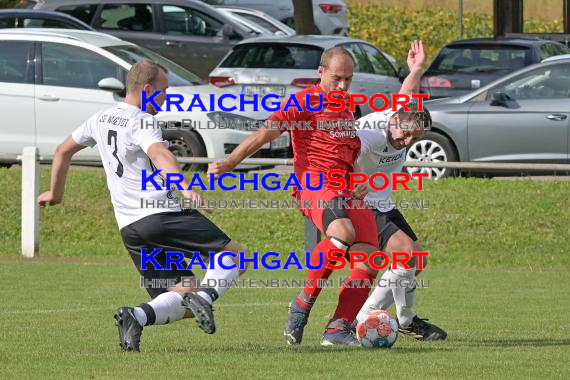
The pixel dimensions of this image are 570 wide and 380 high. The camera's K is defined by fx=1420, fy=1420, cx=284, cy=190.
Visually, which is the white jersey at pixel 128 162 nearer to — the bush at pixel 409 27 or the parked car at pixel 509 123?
the parked car at pixel 509 123

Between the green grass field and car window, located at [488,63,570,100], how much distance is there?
4.90ft

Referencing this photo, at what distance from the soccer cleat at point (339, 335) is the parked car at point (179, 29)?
55.0 ft

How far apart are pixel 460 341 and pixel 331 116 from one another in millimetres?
1901

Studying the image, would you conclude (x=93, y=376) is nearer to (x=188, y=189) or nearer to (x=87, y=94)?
(x=188, y=189)

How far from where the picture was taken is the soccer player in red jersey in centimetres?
934

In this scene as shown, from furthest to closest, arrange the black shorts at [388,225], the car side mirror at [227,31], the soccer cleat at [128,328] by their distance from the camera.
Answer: the car side mirror at [227,31] → the black shorts at [388,225] → the soccer cleat at [128,328]

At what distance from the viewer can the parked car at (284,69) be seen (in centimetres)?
2225

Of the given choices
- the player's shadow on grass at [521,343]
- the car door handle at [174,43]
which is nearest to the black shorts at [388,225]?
the player's shadow on grass at [521,343]

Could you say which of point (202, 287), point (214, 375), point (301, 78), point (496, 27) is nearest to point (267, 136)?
point (202, 287)

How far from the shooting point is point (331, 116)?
951cm

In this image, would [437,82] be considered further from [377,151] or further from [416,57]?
[377,151]

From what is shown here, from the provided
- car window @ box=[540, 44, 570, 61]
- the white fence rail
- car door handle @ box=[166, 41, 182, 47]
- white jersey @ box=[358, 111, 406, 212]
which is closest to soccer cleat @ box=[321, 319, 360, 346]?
white jersey @ box=[358, 111, 406, 212]

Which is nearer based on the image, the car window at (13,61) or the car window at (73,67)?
the car window at (73,67)

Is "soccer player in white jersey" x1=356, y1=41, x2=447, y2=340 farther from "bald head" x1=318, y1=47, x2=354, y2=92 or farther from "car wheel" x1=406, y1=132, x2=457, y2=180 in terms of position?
"car wheel" x1=406, y1=132, x2=457, y2=180
